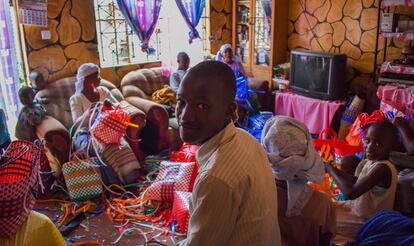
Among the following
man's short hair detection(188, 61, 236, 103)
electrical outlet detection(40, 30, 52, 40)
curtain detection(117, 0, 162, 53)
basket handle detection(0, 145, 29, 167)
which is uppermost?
curtain detection(117, 0, 162, 53)

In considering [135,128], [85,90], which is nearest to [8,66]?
[85,90]

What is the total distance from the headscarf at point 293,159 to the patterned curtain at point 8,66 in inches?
128

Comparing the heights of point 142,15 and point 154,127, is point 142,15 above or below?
above

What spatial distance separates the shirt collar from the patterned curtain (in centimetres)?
343

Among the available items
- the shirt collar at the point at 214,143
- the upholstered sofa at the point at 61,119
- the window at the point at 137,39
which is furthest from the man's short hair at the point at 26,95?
the shirt collar at the point at 214,143

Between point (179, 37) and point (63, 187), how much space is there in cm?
299

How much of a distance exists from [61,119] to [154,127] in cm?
94

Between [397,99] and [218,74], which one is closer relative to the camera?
[218,74]

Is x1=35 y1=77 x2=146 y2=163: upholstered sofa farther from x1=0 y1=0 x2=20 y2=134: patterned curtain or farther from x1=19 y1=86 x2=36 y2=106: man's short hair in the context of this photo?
x1=0 y1=0 x2=20 y2=134: patterned curtain

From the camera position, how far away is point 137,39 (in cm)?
473

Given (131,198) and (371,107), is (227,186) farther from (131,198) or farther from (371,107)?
(371,107)

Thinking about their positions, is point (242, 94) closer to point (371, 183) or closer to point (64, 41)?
point (64, 41)

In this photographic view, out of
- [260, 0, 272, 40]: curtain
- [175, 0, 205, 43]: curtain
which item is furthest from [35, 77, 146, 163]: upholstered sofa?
[260, 0, 272, 40]: curtain

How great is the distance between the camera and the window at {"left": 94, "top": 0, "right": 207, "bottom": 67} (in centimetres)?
441
